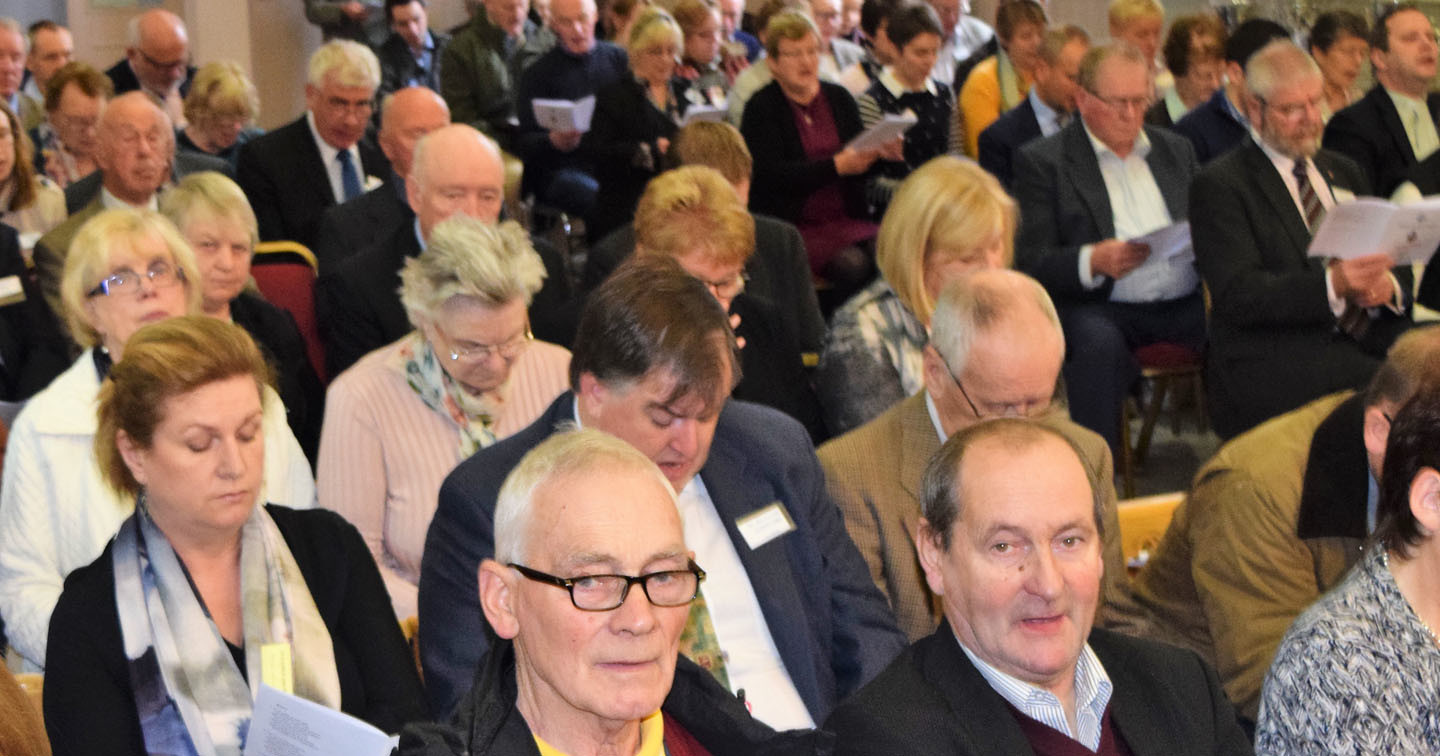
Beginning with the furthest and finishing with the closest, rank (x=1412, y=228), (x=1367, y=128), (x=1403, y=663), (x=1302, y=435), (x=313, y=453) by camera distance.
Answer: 1. (x=1367, y=128)
2. (x=1412, y=228)
3. (x=313, y=453)
4. (x=1302, y=435)
5. (x=1403, y=663)

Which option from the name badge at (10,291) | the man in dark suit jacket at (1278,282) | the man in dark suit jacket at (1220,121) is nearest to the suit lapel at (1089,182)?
the man in dark suit jacket at (1278,282)

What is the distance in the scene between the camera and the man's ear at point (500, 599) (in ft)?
6.51

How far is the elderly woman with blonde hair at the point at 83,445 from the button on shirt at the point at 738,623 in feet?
3.29

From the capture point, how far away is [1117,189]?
5.50 m

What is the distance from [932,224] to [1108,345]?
1.38 m

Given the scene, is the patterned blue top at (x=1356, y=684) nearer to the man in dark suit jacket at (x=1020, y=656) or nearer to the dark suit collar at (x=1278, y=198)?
the man in dark suit jacket at (x=1020, y=656)

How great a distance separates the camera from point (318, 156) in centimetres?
629

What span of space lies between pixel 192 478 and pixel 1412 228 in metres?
3.73

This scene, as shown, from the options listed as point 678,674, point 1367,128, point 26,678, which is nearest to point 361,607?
point 26,678

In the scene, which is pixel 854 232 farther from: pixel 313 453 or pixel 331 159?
pixel 313 453

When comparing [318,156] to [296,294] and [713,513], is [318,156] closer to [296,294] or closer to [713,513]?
[296,294]

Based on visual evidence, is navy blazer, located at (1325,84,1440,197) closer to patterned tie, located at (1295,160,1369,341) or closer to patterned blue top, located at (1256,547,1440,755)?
patterned tie, located at (1295,160,1369,341)

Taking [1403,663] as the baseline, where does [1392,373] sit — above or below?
above

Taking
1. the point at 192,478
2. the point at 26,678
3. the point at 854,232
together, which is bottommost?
the point at 854,232
